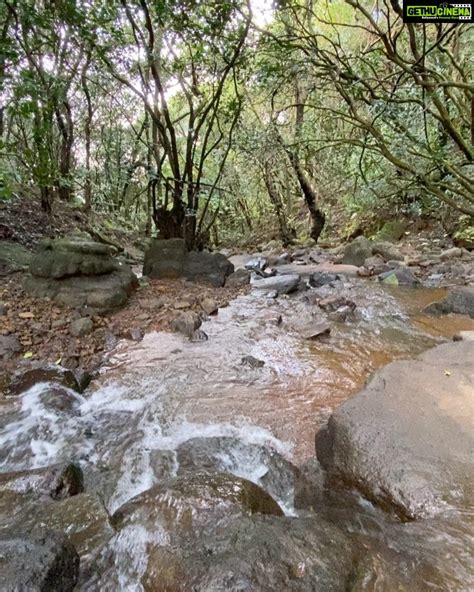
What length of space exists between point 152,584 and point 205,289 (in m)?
5.81

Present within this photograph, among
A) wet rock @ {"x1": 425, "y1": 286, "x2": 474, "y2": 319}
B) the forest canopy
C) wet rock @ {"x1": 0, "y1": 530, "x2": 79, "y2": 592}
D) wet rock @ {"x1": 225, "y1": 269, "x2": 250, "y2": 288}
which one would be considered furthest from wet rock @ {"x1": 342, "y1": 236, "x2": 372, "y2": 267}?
wet rock @ {"x1": 0, "y1": 530, "x2": 79, "y2": 592}

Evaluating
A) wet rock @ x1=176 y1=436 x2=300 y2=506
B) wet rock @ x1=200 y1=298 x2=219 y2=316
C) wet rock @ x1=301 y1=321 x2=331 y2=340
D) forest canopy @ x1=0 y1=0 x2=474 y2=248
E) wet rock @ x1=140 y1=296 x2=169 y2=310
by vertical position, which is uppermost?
forest canopy @ x1=0 y1=0 x2=474 y2=248

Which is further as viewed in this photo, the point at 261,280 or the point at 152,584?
the point at 261,280

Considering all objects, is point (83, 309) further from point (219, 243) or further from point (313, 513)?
point (219, 243)

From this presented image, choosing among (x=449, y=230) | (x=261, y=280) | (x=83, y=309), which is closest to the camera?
(x=83, y=309)

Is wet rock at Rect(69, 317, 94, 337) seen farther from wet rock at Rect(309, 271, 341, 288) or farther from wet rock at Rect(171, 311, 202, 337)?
wet rock at Rect(309, 271, 341, 288)

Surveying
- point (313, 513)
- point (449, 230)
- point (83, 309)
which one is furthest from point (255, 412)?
point (449, 230)

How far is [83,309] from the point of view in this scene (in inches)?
197

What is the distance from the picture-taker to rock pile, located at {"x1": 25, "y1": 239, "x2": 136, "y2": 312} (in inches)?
203

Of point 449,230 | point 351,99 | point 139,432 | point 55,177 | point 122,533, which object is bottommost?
point 139,432

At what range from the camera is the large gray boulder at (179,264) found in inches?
296

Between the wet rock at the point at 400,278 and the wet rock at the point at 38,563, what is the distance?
7608 millimetres

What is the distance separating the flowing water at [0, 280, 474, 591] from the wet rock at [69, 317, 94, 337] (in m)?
0.46

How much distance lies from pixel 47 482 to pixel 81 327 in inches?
107
